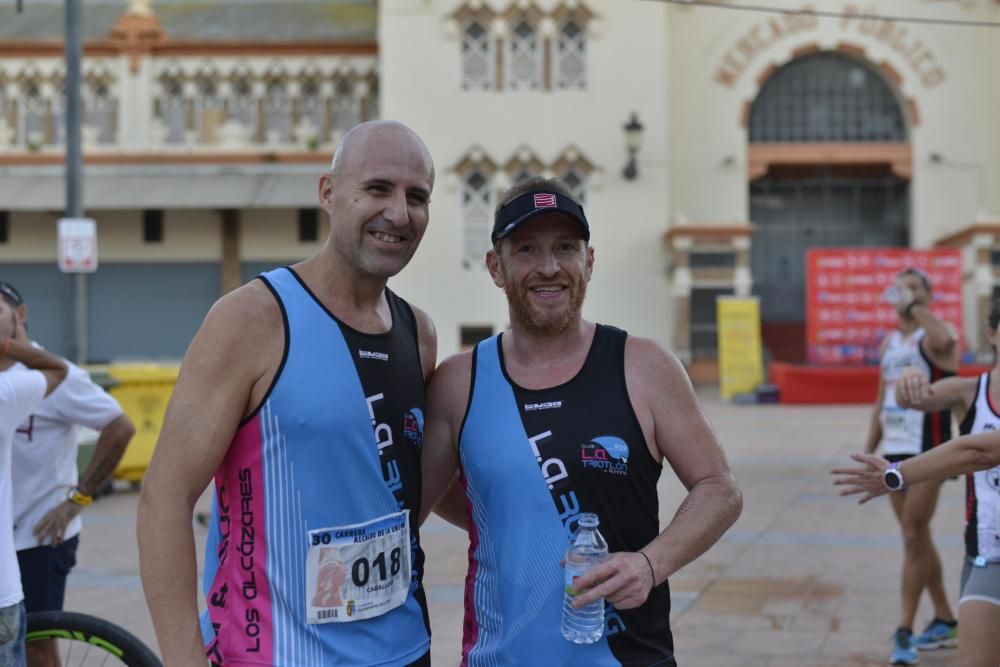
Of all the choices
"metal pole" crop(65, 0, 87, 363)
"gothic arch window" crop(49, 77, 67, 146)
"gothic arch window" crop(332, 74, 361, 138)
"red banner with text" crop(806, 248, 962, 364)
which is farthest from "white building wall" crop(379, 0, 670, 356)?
"metal pole" crop(65, 0, 87, 363)

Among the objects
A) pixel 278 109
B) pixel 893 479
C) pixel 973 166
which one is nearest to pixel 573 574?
pixel 893 479

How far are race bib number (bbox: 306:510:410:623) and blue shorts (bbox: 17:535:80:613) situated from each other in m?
2.55

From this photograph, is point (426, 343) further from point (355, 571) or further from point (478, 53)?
point (478, 53)

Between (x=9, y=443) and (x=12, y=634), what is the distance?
0.65 m

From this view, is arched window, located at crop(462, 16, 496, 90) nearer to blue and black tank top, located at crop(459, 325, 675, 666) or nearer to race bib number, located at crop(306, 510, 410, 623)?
blue and black tank top, located at crop(459, 325, 675, 666)

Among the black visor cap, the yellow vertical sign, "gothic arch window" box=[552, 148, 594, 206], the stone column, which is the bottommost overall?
the yellow vertical sign

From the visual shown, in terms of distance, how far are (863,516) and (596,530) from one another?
8157 millimetres

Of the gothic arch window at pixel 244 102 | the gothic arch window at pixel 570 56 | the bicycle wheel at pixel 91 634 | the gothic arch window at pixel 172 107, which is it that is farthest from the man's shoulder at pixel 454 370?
the gothic arch window at pixel 172 107

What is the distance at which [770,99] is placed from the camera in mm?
27734

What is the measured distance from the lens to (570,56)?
86.1 feet

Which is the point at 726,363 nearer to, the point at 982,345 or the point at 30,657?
the point at 982,345

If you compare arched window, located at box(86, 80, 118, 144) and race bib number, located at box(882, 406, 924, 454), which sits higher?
arched window, located at box(86, 80, 118, 144)

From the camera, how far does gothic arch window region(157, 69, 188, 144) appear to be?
2878cm

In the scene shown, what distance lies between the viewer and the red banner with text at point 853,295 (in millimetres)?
22234
